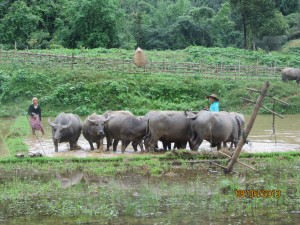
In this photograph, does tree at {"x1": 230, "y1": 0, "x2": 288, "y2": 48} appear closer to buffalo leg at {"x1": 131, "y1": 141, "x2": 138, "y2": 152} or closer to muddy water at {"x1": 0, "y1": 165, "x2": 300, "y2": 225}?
buffalo leg at {"x1": 131, "y1": 141, "x2": 138, "y2": 152}

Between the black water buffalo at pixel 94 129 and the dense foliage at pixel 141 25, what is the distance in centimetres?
2516

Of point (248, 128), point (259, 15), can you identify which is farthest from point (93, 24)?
point (248, 128)

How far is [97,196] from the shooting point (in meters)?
11.3

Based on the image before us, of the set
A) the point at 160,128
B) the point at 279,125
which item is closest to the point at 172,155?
the point at 160,128

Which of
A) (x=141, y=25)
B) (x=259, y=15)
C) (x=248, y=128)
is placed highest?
(x=259, y=15)

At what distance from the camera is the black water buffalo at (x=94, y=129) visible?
16234 mm

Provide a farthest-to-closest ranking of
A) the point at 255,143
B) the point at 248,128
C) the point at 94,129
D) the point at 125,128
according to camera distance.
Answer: the point at 255,143 → the point at 94,129 → the point at 125,128 → the point at 248,128

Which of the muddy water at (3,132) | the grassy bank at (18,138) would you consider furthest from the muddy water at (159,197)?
the muddy water at (3,132)

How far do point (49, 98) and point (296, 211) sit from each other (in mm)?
18937

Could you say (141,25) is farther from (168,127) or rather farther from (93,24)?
(168,127)

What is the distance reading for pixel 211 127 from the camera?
15391 mm

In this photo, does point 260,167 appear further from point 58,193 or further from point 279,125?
point 279,125

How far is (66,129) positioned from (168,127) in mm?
2804

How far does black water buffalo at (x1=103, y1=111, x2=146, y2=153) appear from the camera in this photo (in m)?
16.1
